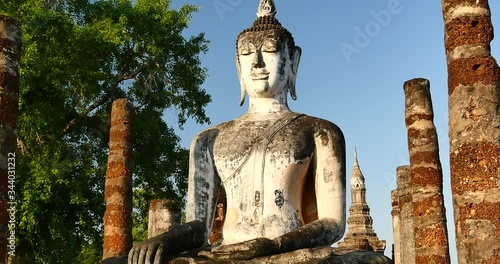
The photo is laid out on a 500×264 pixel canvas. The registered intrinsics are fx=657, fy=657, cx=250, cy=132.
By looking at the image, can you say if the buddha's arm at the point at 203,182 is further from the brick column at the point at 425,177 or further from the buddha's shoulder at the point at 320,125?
the brick column at the point at 425,177

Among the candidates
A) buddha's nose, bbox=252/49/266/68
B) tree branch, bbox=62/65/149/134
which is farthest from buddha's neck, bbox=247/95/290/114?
tree branch, bbox=62/65/149/134

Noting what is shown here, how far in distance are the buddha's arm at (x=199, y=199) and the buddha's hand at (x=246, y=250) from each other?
29 centimetres

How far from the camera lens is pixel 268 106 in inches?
215

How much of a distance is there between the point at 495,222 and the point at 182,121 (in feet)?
40.0

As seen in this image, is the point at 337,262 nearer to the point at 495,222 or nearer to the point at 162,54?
the point at 495,222

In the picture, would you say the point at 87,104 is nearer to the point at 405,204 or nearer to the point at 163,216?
the point at 163,216

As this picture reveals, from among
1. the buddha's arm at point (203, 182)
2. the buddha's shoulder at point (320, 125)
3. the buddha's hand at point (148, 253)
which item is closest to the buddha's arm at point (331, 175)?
the buddha's shoulder at point (320, 125)

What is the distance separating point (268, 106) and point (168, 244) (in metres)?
1.63

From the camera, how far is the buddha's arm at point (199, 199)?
15.0 feet

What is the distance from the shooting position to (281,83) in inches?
215

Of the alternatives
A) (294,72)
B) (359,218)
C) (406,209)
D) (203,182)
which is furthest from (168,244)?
(359,218)

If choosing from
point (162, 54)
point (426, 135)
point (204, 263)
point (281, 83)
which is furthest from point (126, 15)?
point (204, 263)

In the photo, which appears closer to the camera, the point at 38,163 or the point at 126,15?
the point at 38,163

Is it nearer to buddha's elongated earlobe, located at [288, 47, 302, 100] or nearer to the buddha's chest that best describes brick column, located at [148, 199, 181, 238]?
Answer: buddha's elongated earlobe, located at [288, 47, 302, 100]
